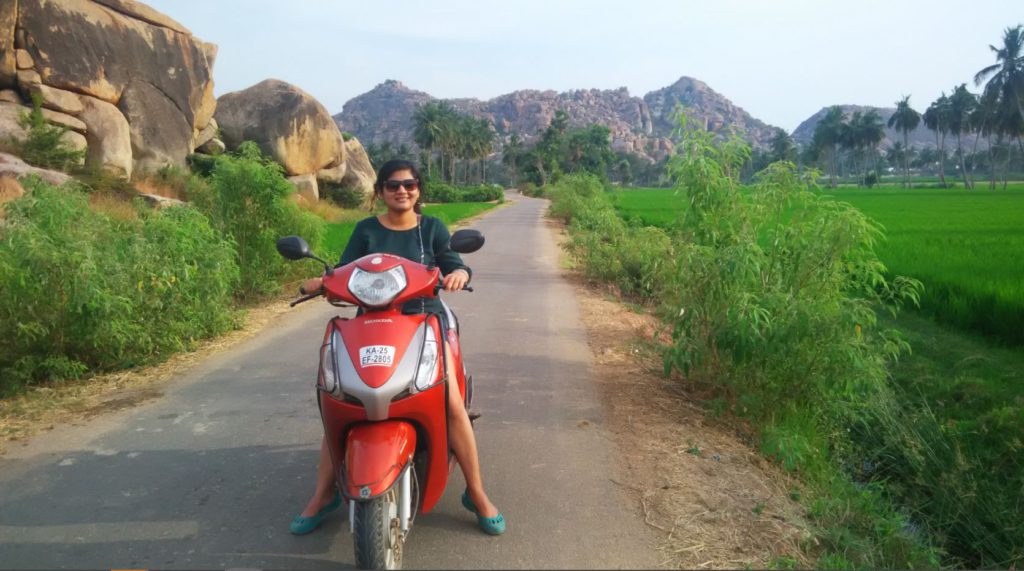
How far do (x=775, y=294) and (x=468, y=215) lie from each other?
101ft

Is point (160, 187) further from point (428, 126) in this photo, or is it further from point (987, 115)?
point (987, 115)

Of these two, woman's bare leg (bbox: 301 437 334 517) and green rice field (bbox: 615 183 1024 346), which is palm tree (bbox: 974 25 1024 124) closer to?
green rice field (bbox: 615 183 1024 346)

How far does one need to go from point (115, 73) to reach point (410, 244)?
63.9 ft

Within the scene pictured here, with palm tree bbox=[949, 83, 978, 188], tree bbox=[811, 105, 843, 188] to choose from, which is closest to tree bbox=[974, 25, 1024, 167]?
palm tree bbox=[949, 83, 978, 188]

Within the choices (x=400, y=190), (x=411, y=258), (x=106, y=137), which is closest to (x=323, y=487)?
(x=411, y=258)

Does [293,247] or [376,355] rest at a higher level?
[293,247]

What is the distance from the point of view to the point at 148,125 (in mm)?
20281

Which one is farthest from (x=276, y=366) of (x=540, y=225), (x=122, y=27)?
(x=540, y=225)

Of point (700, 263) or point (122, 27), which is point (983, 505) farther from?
point (122, 27)

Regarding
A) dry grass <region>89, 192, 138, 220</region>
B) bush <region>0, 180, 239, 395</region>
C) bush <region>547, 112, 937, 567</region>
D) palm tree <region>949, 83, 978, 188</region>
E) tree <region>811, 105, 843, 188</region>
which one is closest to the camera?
bush <region>547, 112, 937, 567</region>

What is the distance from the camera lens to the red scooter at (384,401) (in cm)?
265

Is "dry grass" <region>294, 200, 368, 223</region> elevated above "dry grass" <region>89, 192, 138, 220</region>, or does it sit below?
below

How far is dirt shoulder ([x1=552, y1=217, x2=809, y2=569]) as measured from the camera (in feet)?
10.4

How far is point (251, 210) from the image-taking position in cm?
989
